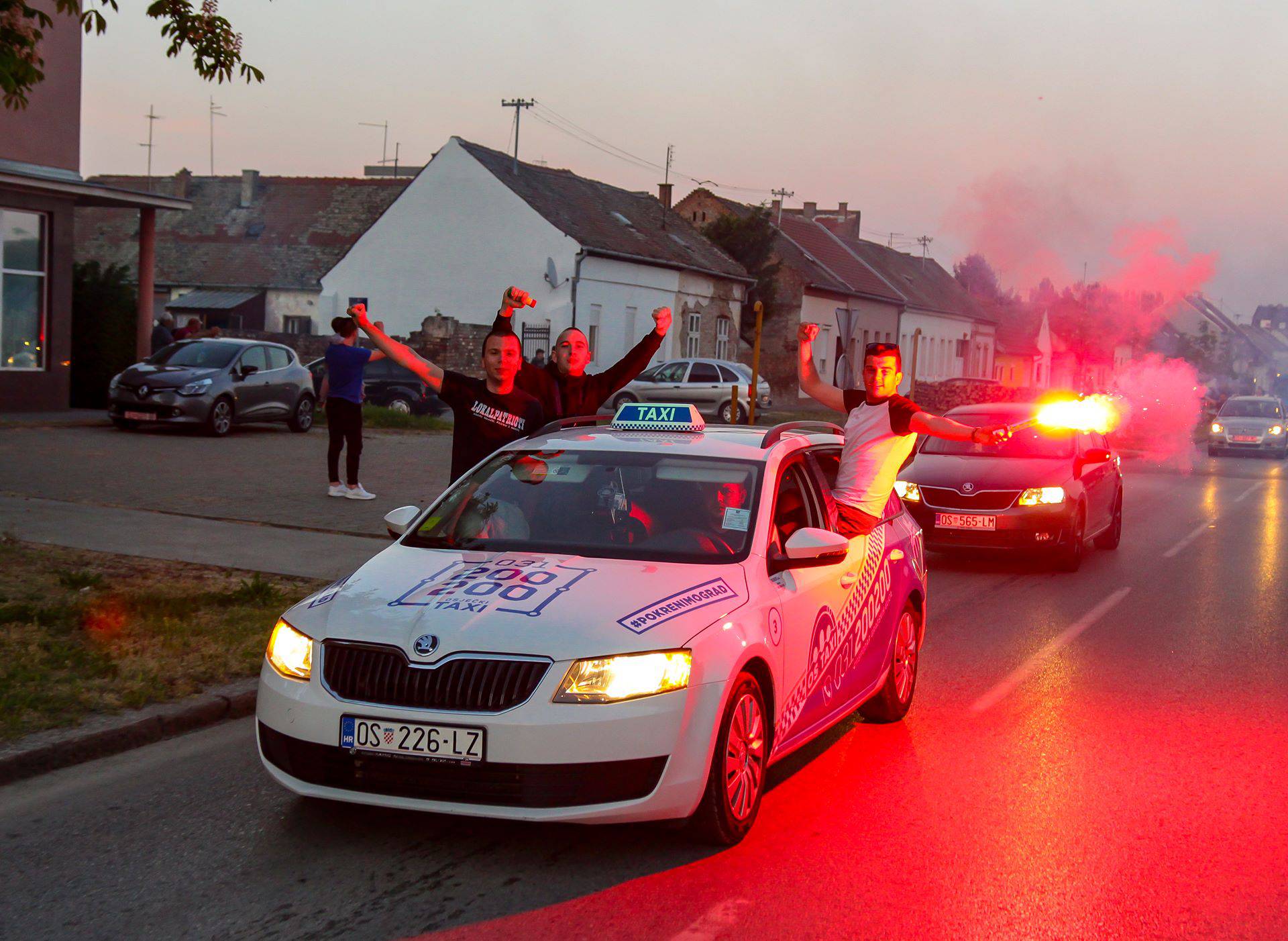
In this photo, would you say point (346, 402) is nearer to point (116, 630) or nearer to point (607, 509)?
point (116, 630)

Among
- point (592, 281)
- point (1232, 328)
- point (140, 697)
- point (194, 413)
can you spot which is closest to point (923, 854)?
point (140, 697)

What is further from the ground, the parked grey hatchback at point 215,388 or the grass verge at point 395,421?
the parked grey hatchback at point 215,388

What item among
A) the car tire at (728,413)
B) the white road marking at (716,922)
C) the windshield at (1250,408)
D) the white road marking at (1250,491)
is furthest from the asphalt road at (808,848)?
the windshield at (1250,408)

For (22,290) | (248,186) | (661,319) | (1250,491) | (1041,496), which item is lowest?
(1250,491)

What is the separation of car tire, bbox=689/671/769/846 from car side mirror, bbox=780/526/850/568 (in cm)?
60

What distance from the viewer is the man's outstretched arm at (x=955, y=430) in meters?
7.02

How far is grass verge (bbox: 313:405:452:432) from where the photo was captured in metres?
27.8

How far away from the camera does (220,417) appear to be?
2269cm

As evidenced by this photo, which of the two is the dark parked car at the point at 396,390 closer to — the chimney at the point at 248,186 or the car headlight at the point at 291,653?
the car headlight at the point at 291,653

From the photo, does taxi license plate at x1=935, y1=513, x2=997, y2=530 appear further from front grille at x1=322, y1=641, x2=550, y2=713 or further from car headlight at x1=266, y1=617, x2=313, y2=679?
front grille at x1=322, y1=641, x2=550, y2=713

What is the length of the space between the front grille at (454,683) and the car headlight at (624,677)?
0.11m

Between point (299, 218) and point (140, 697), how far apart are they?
55742 millimetres

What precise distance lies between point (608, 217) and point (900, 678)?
4237cm

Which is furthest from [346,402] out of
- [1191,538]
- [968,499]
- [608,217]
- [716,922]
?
[608,217]
